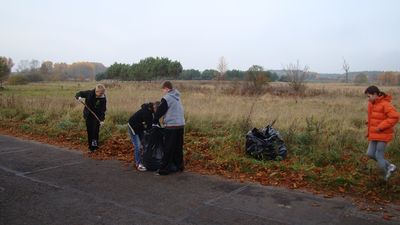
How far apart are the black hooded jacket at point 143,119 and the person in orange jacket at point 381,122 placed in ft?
13.3

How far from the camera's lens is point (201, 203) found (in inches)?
227

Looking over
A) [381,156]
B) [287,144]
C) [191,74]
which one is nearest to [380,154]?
[381,156]

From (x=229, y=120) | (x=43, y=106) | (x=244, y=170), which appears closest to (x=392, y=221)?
(x=244, y=170)

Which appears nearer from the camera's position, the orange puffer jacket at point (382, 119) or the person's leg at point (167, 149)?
the orange puffer jacket at point (382, 119)

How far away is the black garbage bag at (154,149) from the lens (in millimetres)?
7652

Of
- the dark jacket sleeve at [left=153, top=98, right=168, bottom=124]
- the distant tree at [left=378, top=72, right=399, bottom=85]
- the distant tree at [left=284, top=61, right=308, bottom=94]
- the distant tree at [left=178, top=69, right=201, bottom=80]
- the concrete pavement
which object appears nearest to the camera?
the concrete pavement

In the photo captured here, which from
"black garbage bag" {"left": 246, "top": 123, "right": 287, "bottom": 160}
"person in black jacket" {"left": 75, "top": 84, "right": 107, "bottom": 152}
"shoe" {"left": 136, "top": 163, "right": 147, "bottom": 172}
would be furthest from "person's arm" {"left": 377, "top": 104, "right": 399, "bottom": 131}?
"person in black jacket" {"left": 75, "top": 84, "right": 107, "bottom": 152}

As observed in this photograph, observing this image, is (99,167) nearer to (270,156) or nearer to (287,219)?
(270,156)

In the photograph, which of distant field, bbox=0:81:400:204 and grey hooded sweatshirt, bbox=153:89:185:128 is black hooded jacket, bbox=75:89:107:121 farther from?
grey hooded sweatshirt, bbox=153:89:185:128

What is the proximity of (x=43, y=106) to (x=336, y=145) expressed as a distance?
1301 centimetres

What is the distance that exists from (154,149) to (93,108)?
269 cm

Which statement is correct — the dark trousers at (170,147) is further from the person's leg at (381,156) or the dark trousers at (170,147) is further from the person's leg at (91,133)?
the person's leg at (381,156)

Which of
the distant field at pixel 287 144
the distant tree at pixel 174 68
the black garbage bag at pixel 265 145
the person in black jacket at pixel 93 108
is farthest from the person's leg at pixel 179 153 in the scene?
the distant tree at pixel 174 68

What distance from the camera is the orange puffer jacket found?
20.5 feet
